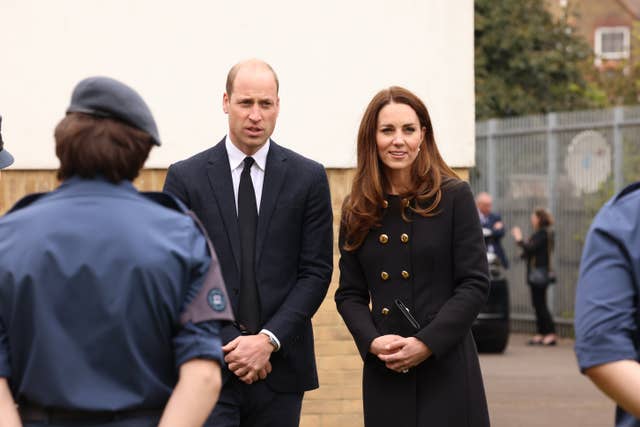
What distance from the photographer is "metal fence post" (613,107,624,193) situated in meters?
20.0

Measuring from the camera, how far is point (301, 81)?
8438 millimetres

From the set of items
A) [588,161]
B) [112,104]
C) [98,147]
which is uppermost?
[112,104]

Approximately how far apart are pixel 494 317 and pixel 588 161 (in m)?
4.19

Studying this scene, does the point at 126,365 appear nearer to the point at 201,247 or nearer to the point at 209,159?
the point at 201,247

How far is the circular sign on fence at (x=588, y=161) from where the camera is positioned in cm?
2034

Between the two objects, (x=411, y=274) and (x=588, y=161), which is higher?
(x=411, y=274)

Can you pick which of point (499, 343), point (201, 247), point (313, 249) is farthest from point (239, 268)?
point (499, 343)

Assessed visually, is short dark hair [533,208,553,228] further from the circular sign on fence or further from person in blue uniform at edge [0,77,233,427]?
person in blue uniform at edge [0,77,233,427]

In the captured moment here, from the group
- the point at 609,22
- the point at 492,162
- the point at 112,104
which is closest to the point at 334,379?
the point at 112,104

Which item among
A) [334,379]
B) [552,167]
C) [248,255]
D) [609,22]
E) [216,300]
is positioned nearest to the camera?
[216,300]

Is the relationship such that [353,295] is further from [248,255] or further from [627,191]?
[627,191]

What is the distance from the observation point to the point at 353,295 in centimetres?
559

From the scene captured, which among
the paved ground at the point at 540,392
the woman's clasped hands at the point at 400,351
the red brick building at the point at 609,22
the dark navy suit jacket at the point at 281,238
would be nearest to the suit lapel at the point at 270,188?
the dark navy suit jacket at the point at 281,238

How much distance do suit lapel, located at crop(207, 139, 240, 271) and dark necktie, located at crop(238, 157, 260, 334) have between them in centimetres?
3
